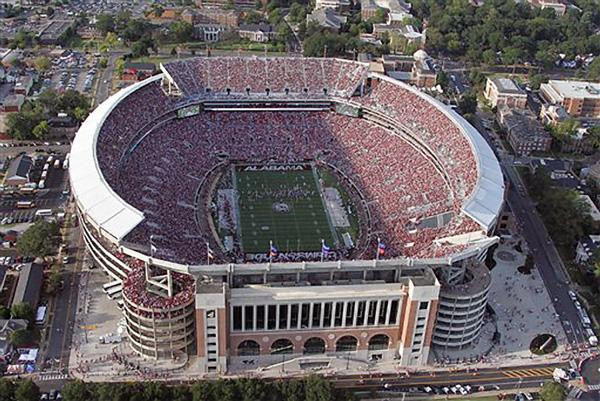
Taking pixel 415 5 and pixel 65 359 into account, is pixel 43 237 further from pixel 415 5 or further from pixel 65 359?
pixel 415 5

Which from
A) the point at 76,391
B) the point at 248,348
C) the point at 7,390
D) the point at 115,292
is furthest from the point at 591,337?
the point at 7,390

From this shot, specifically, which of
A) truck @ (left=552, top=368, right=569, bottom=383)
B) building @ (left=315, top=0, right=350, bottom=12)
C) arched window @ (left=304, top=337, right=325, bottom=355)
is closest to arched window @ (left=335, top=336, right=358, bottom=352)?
arched window @ (left=304, top=337, right=325, bottom=355)

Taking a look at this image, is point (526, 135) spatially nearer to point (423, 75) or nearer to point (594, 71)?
point (423, 75)

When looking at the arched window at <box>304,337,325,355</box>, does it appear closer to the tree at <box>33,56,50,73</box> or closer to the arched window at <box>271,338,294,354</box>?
the arched window at <box>271,338,294,354</box>

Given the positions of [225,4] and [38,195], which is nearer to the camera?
[38,195]

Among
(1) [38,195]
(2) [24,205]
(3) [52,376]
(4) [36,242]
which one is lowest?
(1) [38,195]

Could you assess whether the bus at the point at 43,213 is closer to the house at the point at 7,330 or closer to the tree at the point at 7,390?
the house at the point at 7,330

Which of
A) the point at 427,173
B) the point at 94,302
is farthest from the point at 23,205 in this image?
the point at 427,173
